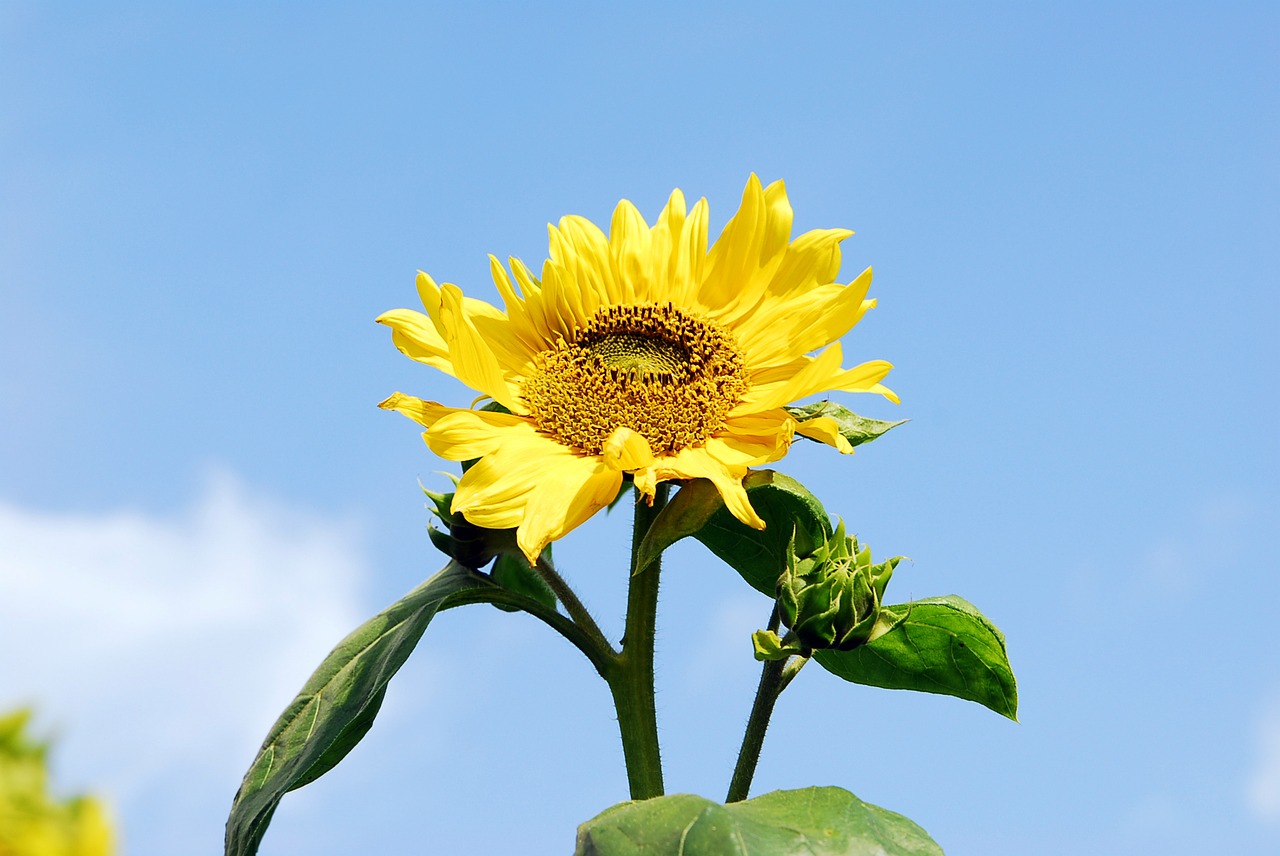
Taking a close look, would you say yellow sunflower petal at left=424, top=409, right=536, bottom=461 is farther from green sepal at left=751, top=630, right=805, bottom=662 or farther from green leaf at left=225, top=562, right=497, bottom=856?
green sepal at left=751, top=630, right=805, bottom=662

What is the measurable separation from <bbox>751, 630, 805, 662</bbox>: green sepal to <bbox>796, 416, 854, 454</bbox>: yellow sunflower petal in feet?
1.04

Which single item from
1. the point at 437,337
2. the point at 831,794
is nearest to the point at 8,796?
the point at 831,794

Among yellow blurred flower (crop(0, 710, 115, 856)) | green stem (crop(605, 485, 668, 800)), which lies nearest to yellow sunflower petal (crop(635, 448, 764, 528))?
green stem (crop(605, 485, 668, 800))

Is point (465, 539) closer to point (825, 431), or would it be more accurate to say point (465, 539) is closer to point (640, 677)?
point (640, 677)

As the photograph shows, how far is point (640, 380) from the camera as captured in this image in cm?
228

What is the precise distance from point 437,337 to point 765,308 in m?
0.61

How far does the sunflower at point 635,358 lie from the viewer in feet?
6.77

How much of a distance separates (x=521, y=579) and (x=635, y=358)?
571 millimetres

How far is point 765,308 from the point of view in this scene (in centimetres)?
237

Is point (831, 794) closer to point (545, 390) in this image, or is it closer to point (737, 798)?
point (737, 798)

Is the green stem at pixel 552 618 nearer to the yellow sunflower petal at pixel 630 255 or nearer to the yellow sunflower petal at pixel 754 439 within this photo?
the yellow sunflower petal at pixel 754 439

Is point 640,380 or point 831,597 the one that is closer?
point 831,597

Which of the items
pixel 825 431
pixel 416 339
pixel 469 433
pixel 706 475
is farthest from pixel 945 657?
pixel 416 339

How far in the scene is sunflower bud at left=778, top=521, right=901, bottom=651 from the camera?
1998 mm
